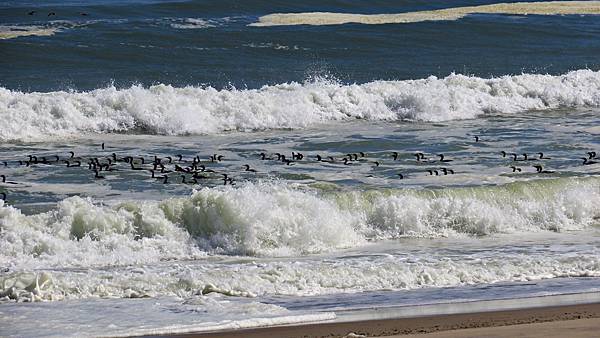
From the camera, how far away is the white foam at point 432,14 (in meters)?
40.6

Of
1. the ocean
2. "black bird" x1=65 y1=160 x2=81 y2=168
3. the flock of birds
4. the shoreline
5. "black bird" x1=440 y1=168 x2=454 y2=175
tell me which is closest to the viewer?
the shoreline

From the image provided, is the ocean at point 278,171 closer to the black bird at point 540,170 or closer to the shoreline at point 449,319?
the black bird at point 540,170

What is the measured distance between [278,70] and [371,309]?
20.7m

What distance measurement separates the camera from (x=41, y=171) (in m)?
18.9

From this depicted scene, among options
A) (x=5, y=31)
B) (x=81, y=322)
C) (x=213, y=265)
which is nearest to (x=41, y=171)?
(x=213, y=265)

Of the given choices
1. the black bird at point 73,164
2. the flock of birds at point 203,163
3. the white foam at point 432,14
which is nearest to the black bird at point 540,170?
the flock of birds at point 203,163

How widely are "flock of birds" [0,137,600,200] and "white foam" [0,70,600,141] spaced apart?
2.67 m

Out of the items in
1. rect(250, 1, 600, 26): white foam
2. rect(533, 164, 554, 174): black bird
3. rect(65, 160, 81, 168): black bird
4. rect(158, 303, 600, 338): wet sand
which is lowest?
rect(533, 164, 554, 174): black bird

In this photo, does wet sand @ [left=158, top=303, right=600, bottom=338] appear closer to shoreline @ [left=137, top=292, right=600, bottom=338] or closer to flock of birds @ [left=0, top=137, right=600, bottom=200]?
shoreline @ [left=137, top=292, right=600, bottom=338]

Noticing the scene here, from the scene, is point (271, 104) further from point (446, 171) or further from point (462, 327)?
point (462, 327)

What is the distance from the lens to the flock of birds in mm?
18641

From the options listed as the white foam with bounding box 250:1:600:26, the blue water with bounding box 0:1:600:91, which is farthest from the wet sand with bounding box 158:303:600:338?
the white foam with bounding box 250:1:600:26

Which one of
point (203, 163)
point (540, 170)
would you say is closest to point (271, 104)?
point (203, 163)

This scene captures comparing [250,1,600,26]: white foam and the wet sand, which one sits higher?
[250,1,600,26]: white foam
